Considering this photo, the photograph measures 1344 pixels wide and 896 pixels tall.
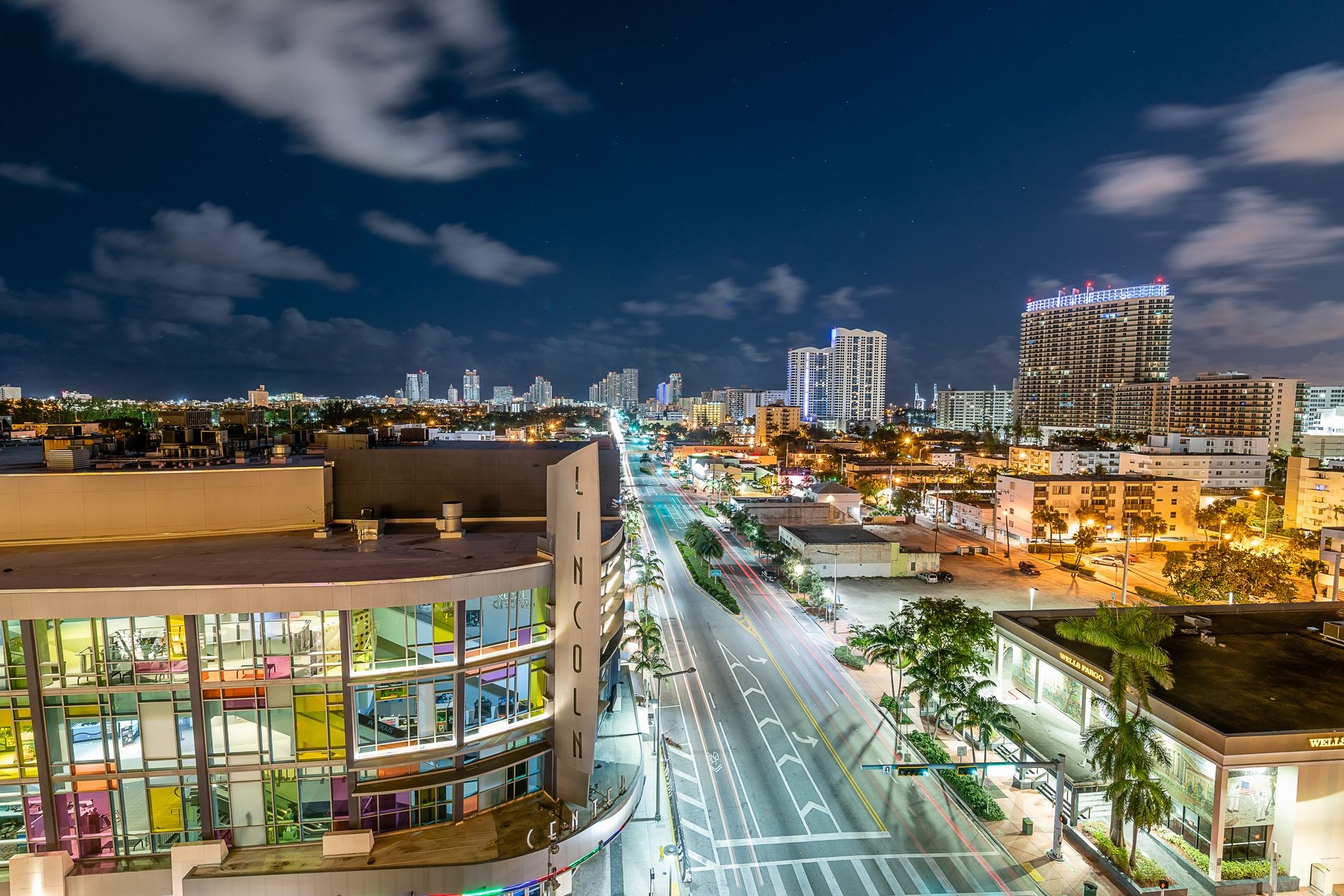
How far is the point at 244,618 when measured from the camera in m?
17.1

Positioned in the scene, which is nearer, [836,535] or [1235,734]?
[1235,734]

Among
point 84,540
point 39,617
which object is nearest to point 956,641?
point 39,617

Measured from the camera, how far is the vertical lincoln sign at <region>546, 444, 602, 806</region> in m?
19.9

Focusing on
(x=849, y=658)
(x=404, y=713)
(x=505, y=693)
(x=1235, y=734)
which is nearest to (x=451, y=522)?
(x=505, y=693)

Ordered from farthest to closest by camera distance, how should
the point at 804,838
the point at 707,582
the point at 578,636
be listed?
the point at 707,582
the point at 804,838
the point at 578,636

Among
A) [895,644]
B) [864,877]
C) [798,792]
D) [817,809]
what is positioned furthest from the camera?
[895,644]

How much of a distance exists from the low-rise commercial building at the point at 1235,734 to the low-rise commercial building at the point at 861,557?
28518 millimetres

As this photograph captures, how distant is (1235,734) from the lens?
22.5 m

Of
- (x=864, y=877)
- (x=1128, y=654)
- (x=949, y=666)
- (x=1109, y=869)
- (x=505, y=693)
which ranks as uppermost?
A: (x=505, y=693)

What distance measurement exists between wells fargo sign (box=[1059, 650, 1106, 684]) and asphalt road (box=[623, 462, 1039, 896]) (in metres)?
8.77

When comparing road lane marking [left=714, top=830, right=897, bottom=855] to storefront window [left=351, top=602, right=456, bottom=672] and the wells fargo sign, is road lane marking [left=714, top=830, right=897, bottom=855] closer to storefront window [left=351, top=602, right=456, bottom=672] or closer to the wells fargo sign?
the wells fargo sign

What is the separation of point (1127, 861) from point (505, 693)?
23101 millimetres

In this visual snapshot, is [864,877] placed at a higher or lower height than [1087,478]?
lower

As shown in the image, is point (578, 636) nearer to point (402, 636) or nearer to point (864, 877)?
point (402, 636)
